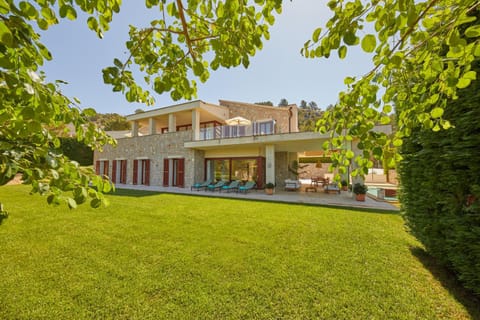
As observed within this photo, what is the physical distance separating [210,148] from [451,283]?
15.1 metres

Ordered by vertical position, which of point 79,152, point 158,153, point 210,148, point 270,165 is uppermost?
point 79,152

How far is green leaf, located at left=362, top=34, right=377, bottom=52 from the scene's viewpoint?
3.64 ft

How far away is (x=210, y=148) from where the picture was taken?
54.6 feet

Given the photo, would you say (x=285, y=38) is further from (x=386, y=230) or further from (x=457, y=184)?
(x=386, y=230)

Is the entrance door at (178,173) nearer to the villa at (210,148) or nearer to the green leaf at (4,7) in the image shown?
the villa at (210,148)

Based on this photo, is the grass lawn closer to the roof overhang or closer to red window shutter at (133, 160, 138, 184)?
the roof overhang

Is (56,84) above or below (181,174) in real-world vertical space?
above

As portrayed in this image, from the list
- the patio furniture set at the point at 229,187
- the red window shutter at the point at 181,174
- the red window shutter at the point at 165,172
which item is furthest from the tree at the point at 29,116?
the red window shutter at the point at 165,172

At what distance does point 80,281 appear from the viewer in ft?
9.95

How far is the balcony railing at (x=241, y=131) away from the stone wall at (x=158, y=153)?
83.6 inches

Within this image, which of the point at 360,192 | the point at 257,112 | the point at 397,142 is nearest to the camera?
the point at 397,142

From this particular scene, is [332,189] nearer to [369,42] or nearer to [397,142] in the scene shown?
[397,142]

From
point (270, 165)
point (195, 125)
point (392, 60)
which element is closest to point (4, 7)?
point (392, 60)

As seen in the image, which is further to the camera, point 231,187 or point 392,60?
point 231,187
